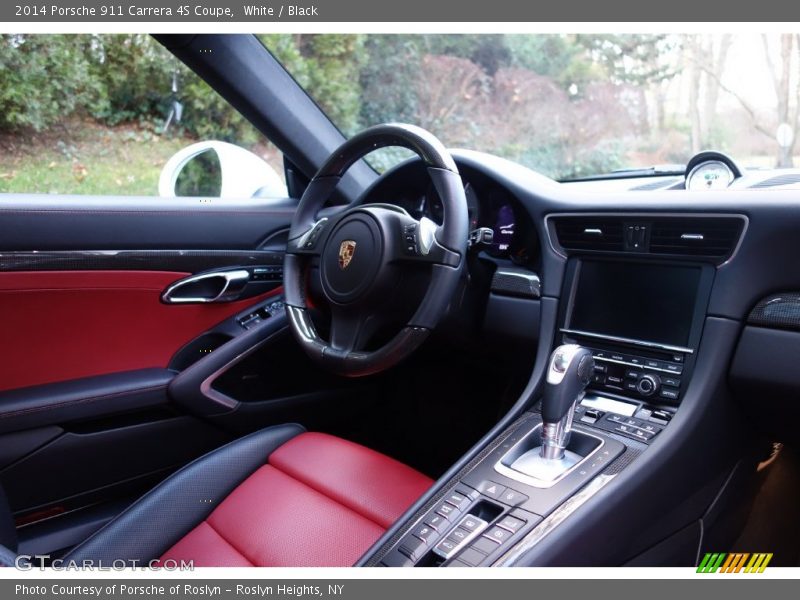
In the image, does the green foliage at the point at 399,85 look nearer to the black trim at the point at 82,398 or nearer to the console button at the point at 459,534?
the black trim at the point at 82,398

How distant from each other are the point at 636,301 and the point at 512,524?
2.01ft

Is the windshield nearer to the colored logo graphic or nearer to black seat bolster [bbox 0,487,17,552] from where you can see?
the colored logo graphic

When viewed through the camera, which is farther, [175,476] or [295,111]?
[295,111]

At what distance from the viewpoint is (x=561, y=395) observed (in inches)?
52.8

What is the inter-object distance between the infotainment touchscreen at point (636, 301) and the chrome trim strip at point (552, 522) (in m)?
0.37

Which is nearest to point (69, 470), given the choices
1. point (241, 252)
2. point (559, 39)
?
point (241, 252)

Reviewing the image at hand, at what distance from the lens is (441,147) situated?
1.54m

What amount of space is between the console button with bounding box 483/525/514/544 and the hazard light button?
→ 3.4 inches

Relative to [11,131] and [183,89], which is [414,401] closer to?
[183,89]

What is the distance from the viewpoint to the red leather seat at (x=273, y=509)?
134cm

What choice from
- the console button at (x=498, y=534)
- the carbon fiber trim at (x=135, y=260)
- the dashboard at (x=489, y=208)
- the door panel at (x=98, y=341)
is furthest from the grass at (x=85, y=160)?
the console button at (x=498, y=534)

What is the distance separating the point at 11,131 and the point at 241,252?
0.74m

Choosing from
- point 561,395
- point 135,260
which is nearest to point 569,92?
point 561,395

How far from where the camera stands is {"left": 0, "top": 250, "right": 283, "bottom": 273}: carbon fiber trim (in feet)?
5.83
